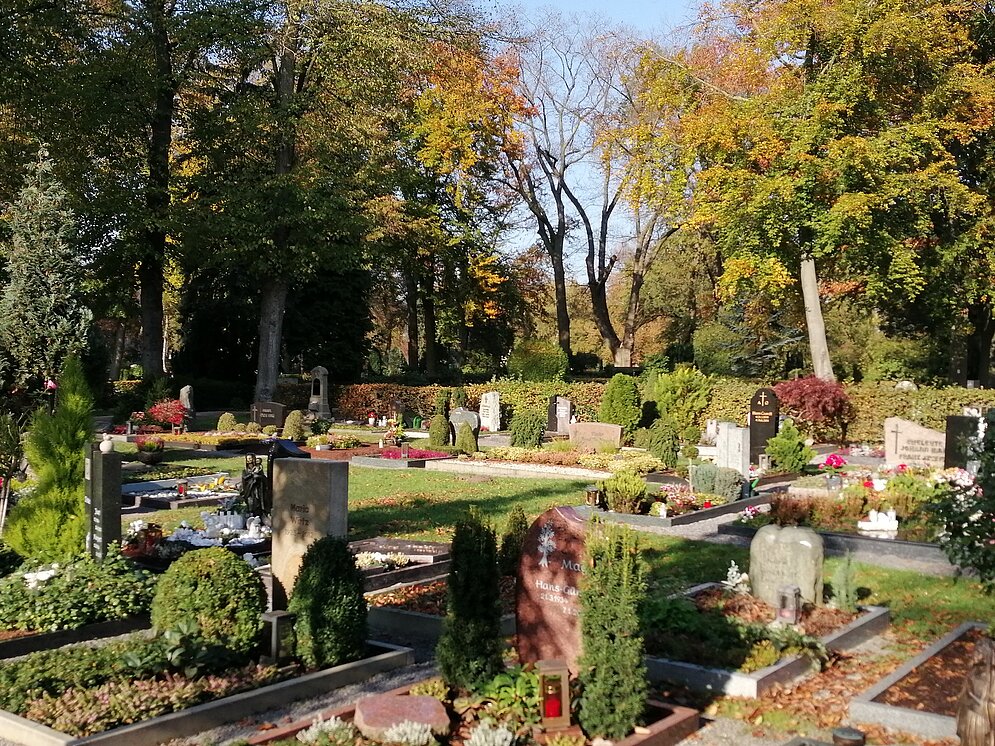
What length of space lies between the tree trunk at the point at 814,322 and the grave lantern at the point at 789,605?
2469cm

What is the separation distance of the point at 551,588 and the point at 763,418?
64.4 ft

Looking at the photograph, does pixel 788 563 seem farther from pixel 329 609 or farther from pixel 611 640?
pixel 329 609

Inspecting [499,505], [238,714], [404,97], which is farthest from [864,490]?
[404,97]

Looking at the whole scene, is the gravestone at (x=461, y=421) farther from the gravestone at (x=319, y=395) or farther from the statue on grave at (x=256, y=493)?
the statue on grave at (x=256, y=493)

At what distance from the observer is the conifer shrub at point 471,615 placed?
7469 millimetres

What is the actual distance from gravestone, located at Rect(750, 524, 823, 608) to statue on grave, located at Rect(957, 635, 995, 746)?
4358 mm

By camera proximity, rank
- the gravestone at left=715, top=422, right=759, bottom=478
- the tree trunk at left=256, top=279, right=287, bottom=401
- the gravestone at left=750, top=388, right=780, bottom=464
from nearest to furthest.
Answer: the gravestone at left=715, top=422, right=759, bottom=478 < the gravestone at left=750, top=388, right=780, bottom=464 < the tree trunk at left=256, top=279, right=287, bottom=401

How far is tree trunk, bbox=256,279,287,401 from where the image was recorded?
127 feet

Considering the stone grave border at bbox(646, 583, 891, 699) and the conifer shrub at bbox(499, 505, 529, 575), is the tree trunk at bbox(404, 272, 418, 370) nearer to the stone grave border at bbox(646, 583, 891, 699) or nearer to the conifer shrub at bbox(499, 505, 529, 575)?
the conifer shrub at bbox(499, 505, 529, 575)

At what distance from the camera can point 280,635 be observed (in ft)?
27.5

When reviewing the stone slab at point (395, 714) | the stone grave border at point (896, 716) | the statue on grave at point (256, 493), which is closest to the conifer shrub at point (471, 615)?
the stone slab at point (395, 714)

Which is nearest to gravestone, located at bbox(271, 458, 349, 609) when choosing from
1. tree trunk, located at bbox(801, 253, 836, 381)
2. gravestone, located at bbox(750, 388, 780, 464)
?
gravestone, located at bbox(750, 388, 780, 464)

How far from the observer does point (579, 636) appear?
7.45m

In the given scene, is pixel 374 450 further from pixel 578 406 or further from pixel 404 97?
pixel 404 97
